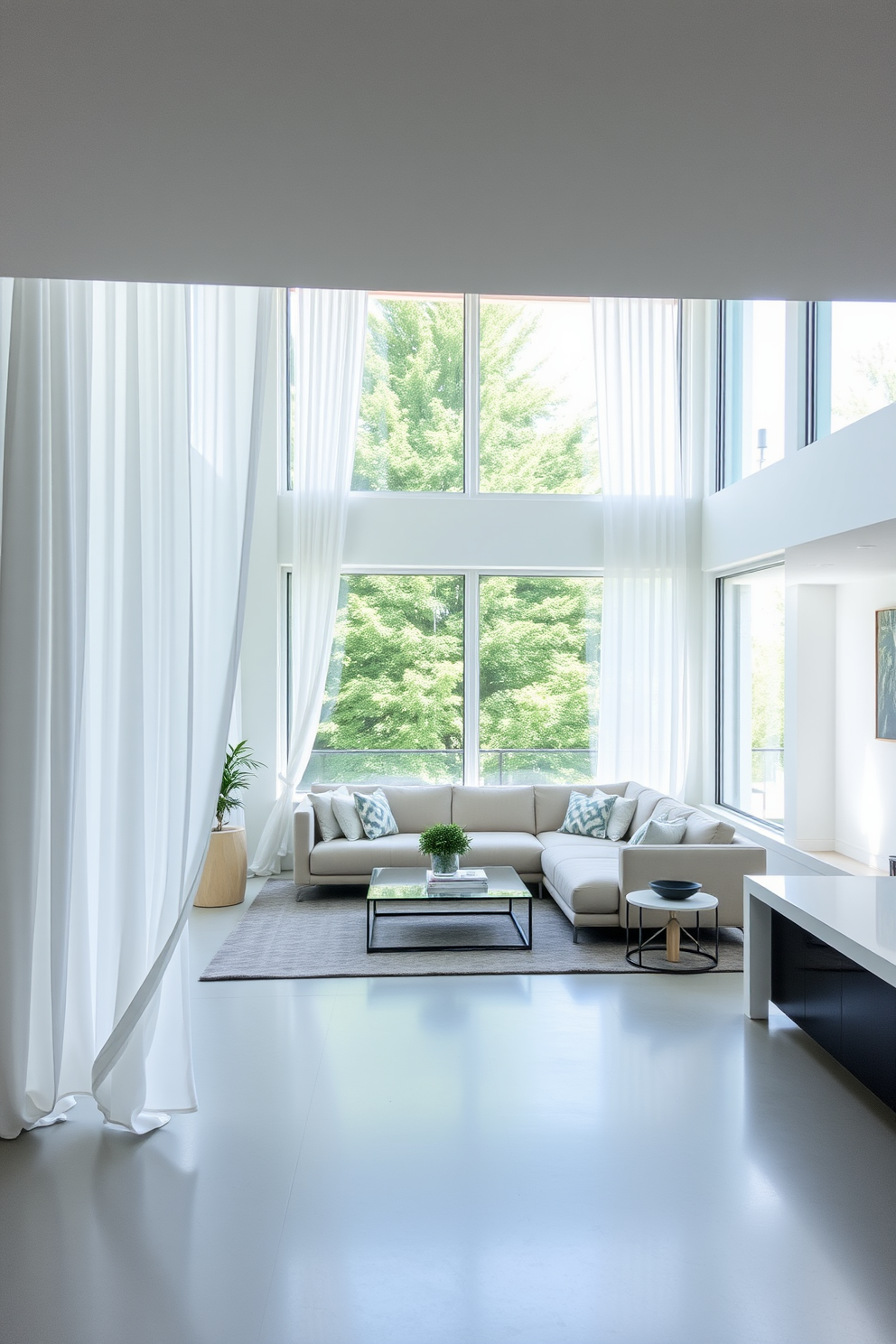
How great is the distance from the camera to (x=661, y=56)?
6.32 feet

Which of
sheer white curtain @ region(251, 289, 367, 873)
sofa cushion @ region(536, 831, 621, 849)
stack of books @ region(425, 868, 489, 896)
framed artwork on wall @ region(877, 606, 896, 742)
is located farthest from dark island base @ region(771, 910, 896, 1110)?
sheer white curtain @ region(251, 289, 367, 873)

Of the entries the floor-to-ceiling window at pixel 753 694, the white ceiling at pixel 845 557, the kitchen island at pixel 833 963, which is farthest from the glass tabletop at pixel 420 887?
the white ceiling at pixel 845 557

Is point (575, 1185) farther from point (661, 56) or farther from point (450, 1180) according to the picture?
point (661, 56)

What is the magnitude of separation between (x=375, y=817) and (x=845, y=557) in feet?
12.5

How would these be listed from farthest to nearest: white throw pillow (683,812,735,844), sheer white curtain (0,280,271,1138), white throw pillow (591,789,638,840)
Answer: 1. white throw pillow (591,789,638,840)
2. white throw pillow (683,812,735,844)
3. sheer white curtain (0,280,271,1138)

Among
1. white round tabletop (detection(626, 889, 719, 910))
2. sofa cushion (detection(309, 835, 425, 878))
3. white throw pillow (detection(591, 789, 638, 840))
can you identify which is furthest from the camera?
white throw pillow (detection(591, 789, 638, 840))

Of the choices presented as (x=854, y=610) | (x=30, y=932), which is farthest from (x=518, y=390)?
(x=30, y=932)

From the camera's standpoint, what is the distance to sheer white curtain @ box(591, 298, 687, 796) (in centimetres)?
861

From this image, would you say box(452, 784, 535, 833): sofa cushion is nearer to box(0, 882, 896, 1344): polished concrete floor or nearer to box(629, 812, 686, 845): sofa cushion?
box(629, 812, 686, 845): sofa cushion

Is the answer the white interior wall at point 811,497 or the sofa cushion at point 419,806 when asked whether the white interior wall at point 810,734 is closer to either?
the white interior wall at point 811,497

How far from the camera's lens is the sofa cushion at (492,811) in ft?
26.9

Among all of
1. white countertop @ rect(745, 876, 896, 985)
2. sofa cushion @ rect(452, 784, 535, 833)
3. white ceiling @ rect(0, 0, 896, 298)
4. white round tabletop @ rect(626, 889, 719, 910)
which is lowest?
white round tabletop @ rect(626, 889, 719, 910)

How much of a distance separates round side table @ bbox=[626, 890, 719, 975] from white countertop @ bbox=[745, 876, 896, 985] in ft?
2.76

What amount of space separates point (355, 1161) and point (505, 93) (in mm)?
3077
